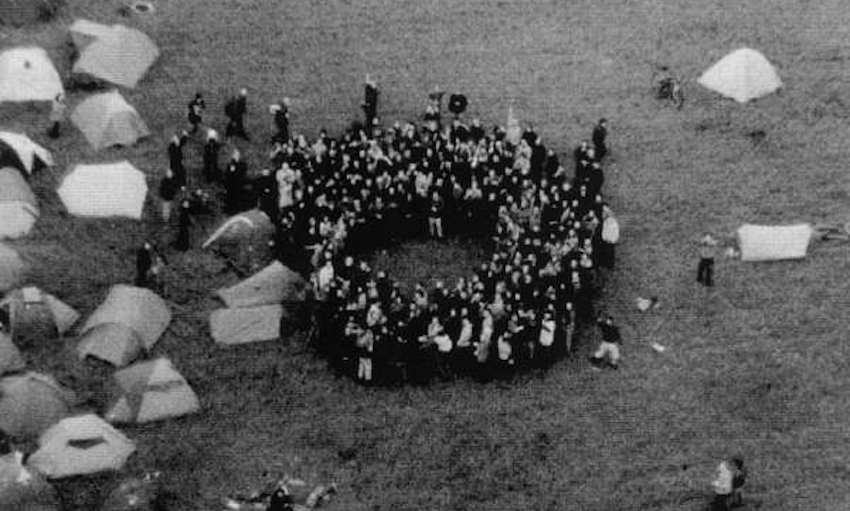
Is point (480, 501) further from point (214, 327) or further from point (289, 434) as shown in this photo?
point (214, 327)

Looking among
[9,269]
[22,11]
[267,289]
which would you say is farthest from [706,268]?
[22,11]

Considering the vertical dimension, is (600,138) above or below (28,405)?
above

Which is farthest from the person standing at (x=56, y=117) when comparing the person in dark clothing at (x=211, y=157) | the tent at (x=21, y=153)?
the person in dark clothing at (x=211, y=157)

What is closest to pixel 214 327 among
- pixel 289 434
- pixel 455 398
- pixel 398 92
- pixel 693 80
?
pixel 289 434

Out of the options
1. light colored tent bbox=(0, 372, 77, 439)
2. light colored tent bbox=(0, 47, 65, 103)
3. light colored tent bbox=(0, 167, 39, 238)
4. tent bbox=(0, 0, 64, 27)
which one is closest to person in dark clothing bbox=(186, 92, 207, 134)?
Result: light colored tent bbox=(0, 47, 65, 103)

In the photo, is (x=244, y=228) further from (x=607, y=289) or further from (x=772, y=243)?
(x=772, y=243)

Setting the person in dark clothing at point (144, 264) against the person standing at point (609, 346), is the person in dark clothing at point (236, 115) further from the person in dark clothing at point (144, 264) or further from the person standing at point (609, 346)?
the person standing at point (609, 346)
